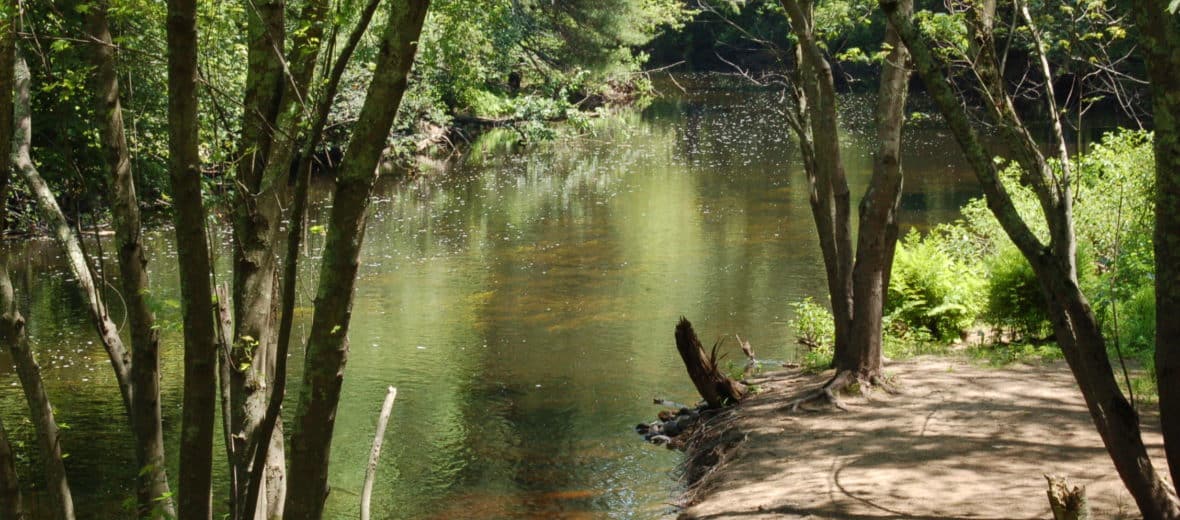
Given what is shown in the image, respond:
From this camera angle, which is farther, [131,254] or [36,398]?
[36,398]

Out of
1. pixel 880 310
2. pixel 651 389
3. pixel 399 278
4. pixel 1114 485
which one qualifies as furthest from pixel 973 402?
pixel 399 278

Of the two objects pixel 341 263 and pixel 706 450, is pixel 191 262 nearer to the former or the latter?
pixel 341 263

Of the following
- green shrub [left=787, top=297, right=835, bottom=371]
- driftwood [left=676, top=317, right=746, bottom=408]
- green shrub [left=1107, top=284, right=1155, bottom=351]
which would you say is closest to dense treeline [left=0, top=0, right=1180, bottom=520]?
driftwood [left=676, top=317, right=746, bottom=408]

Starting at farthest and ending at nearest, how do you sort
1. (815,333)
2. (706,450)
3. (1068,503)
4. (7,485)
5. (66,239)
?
(815,333)
(706,450)
(1068,503)
(66,239)
(7,485)

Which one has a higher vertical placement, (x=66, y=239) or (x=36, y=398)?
(x=66, y=239)

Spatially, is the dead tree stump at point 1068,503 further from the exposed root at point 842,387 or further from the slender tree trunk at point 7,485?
the slender tree trunk at point 7,485

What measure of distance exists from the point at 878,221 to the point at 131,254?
Result: 293 inches

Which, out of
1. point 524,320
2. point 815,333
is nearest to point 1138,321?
point 815,333

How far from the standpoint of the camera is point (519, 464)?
11039 millimetres

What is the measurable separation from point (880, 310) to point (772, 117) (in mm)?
36417

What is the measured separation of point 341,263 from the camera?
346cm

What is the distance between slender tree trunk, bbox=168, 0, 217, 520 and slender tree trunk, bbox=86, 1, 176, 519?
0.91 meters

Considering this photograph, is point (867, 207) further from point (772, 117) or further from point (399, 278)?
point (772, 117)

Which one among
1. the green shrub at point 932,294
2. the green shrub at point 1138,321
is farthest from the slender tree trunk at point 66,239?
the green shrub at point 932,294
